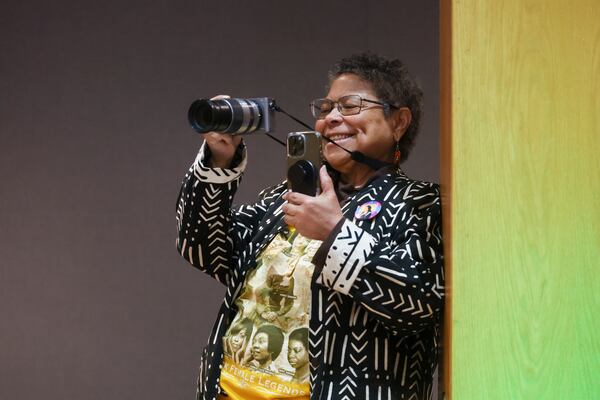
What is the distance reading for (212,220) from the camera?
211 cm

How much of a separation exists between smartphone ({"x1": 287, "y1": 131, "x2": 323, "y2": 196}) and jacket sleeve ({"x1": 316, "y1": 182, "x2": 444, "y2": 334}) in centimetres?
10

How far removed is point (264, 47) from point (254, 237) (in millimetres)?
1437

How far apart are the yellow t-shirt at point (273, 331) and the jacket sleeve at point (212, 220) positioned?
0.11m

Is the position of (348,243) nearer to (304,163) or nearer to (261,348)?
(304,163)

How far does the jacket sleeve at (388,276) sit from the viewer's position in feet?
5.83

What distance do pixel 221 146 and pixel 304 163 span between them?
22 cm
